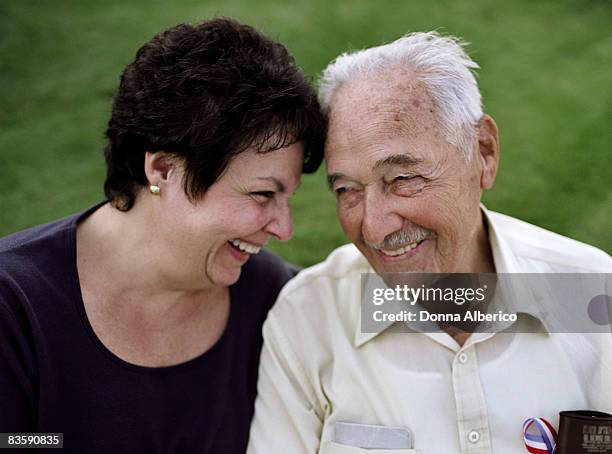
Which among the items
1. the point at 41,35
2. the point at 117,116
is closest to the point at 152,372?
the point at 117,116

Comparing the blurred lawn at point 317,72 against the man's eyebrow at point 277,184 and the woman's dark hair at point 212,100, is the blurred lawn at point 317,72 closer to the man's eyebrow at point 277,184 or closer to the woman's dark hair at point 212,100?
the man's eyebrow at point 277,184

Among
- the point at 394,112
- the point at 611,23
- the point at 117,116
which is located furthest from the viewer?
the point at 611,23

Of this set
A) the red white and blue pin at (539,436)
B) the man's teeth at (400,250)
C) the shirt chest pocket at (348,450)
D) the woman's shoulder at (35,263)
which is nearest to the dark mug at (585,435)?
the red white and blue pin at (539,436)

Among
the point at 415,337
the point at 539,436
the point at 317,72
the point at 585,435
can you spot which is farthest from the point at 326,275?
the point at 317,72

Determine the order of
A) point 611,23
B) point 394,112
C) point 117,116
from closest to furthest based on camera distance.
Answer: point 394,112 → point 117,116 → point 611,23

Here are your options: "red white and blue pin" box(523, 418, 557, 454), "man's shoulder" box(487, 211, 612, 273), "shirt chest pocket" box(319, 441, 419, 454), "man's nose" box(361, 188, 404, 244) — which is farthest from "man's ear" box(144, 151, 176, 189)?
"red white and blue pin" box(523, 418, 557, 454)

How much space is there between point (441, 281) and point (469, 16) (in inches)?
174

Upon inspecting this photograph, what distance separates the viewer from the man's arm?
2.20 metres

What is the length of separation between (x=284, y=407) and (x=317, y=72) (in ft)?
11.5

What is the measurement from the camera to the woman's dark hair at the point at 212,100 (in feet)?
6.66

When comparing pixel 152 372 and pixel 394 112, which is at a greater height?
pixel 394 112

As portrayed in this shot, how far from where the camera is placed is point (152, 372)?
224 cm

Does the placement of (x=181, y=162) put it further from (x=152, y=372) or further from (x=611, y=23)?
(x=611, y=23)

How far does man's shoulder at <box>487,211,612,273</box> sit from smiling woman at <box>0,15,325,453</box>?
0.72 metres
